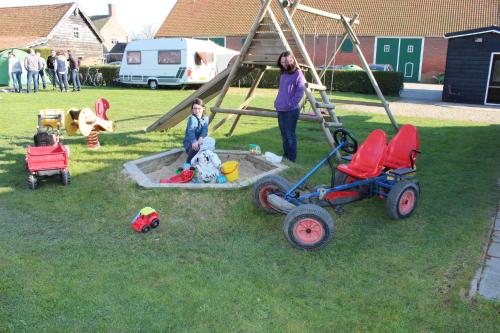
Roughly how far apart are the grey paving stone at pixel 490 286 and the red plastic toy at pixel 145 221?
314cm

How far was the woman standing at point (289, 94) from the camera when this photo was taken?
6478 mm

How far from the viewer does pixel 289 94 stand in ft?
21.5

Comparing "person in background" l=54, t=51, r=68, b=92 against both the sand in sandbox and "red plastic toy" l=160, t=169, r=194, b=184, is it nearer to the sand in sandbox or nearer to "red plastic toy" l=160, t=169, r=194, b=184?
the sand in sandbox

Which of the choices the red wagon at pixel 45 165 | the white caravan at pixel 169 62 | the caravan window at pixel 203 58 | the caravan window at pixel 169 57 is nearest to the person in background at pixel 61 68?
the white caravan at pixel 169 62

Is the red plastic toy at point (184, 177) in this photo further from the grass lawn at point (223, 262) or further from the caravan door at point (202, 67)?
the caravan door at point (202, 67)

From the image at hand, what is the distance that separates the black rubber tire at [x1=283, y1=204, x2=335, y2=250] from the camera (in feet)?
13.6

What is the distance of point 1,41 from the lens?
105ft

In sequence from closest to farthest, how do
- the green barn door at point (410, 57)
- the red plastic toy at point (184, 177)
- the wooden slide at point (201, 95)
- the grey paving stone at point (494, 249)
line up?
the grey paving stone at point (494, 249) → the red plastic toy at point (184, 177) → the wooden slide at point (201, 95) → the green barn door at point (410, 57)

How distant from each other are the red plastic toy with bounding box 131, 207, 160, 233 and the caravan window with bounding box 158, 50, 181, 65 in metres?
19.7

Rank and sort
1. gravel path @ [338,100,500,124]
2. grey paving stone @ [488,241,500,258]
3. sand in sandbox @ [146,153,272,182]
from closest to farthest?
grey paving stone @ [488,241,500,258], sand in sandbox @ [146,153,272,182], gravel path @ [338,100,500,124]

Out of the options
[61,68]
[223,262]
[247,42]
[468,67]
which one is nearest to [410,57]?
[468,67]

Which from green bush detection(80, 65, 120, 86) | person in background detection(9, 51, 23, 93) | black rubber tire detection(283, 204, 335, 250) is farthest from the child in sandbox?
green bush detection(80, 65, 120, 86)

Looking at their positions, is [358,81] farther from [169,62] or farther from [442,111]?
[169,62]

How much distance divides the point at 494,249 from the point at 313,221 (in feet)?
5.87
